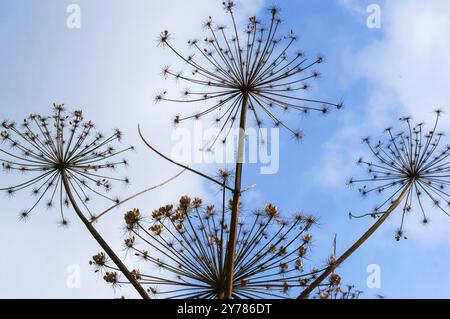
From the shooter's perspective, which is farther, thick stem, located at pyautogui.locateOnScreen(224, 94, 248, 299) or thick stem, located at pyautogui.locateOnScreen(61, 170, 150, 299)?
thick stem, located at pyautogui.locateOnScreen(224, 94, 248, 299)

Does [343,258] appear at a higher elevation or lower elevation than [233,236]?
lower

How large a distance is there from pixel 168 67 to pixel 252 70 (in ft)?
7.04

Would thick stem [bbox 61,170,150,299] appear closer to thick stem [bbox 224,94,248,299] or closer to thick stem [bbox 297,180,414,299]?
thick stem [bbox 224,94,248,299]

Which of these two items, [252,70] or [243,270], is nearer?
[243,270]

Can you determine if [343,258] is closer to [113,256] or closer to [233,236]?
[233,236]

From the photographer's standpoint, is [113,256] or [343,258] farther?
[343,258]

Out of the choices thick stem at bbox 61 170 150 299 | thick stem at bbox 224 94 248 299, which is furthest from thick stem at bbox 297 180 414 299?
thick stem at bbox 61 170 150 299

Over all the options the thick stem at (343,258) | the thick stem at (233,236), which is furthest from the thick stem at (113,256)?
the thick stem at (343,258)

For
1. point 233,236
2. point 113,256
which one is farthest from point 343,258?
point 113,256

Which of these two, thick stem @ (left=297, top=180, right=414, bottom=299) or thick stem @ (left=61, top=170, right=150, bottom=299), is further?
thick stem @ (left=297, top=180, right=414, bottom=299)
